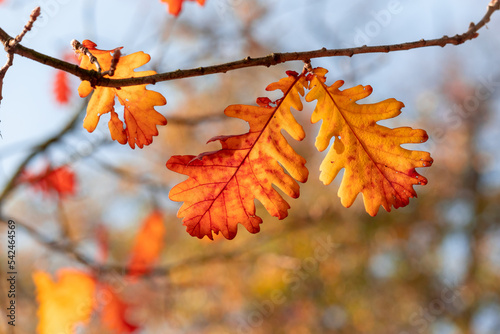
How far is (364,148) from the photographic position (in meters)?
0.97

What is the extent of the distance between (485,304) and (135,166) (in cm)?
Answer: 589

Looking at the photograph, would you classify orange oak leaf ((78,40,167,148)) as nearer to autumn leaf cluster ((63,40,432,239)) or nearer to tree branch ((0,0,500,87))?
autumn leaf cluster ((63,40,432,239))

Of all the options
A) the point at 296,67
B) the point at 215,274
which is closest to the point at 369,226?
the point at 215,274

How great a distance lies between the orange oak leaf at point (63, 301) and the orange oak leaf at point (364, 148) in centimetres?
266

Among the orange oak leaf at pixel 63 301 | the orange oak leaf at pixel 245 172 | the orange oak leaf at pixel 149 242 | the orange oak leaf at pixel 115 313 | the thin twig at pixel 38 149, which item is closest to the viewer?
the orange oak leaf at pixel 245 172

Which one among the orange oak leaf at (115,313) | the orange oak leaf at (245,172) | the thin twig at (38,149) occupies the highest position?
the thin twig at (38,149)

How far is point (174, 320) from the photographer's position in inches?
207

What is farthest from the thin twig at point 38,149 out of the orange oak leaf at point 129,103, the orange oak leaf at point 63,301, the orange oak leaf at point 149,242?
the orange oak leaf at point 129,103

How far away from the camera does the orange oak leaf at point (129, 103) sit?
93 centimetres

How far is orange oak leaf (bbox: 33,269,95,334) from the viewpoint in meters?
2.91

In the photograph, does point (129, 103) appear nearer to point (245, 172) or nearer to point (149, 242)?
point (245, 172)

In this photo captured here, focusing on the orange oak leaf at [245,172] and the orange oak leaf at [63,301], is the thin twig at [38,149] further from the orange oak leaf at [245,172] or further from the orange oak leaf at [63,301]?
the orange oak leaf at [245,172]

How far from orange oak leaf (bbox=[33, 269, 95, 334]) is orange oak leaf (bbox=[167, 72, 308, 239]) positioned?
248 cm

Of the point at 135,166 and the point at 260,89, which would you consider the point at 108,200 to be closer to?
the point at 135,166
